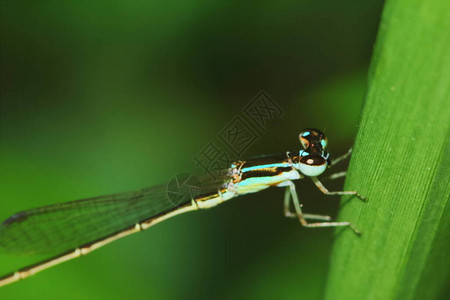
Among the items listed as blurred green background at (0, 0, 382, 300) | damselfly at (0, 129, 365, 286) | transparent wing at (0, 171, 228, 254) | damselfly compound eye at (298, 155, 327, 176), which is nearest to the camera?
damselfly compound eye at (298, 155, 327, 176)

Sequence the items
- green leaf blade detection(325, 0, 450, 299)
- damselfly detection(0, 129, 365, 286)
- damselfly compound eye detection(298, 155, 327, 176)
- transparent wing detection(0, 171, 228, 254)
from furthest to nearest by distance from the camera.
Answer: transparent wing detection(0, 171, 228, 254) < damselfly detection(0, 129, 365, 286) < damselfly compound eye detection(298, 155, 327, 176) < green leaf blade detection(325, 0, 450, 299)

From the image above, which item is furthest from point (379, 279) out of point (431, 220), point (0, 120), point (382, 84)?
point (0, 120)

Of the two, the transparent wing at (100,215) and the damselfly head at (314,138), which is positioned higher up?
the damselfly head at (314,138)

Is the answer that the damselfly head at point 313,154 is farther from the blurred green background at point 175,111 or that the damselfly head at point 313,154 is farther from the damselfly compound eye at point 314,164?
the blurred green background at point 175,111

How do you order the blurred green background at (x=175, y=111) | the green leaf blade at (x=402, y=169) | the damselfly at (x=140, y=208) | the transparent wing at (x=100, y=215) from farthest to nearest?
the transparent wing at (x=100, y=215)
the blurred green background at (x=175, y=111)
the damselfly at (x=140, y=208)
the green leaf blade at (x=402, y=169)

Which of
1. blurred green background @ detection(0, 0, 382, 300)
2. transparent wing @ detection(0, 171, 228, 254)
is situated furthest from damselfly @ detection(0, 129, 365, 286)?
blurred green background @ detection(0, 0, 382, 300)

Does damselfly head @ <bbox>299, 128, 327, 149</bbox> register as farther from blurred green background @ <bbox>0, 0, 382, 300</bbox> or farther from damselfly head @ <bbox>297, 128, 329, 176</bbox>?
blurred green background @ <bbox>0, 0, 382, 300</bbox>

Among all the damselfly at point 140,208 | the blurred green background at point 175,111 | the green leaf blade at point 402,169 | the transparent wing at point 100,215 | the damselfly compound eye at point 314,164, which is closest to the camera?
the green leaf blade at point 402,169

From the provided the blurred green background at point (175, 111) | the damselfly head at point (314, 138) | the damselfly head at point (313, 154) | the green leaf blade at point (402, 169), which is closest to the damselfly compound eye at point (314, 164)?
the damselfly head at point (313, 154)
